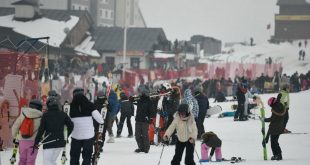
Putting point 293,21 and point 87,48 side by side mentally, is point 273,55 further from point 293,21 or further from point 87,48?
point 87,48

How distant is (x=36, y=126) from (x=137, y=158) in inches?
152

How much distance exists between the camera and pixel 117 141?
57.3 ft

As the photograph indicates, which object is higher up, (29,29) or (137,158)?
(29,29)

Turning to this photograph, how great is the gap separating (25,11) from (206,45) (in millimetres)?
69241

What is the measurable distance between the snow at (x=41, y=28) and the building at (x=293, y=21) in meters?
52.8

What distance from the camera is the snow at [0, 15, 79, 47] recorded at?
52.8 m

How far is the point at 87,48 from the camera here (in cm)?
6350

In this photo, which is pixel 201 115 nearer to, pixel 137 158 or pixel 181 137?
pixel 137 158

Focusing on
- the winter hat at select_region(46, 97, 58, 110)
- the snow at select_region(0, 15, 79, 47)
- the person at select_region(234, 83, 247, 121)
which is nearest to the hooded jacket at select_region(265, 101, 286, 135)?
the winter hat at select_region(46, 97, 58, 110)

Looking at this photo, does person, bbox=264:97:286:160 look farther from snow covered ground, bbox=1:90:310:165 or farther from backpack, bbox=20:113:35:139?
backpack, bbox=20:113:35:139

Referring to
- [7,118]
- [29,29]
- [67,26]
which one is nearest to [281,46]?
[67,26]

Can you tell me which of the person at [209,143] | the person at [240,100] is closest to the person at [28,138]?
the person at [209,143]

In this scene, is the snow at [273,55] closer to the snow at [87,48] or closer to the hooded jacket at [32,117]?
the snow at [87,48]

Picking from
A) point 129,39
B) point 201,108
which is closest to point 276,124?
point 201,108
